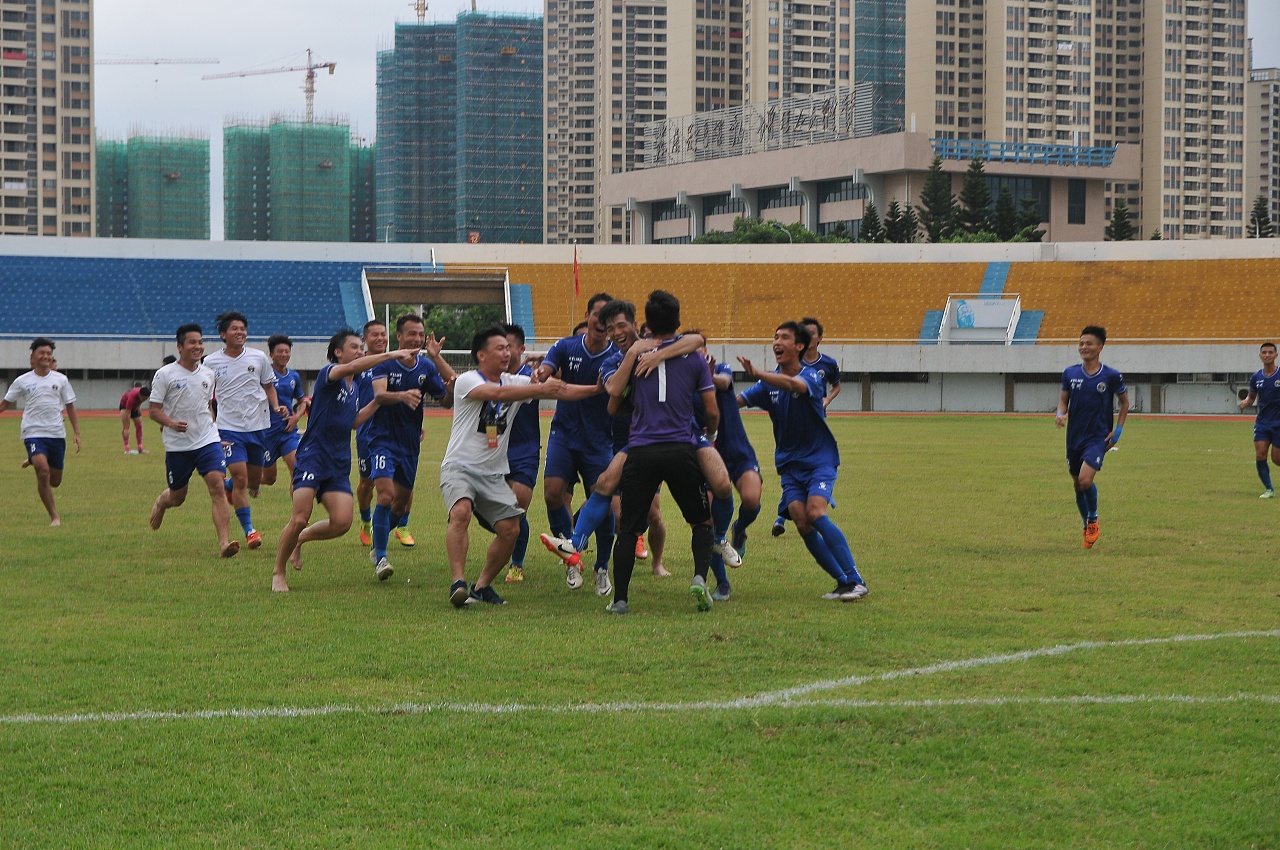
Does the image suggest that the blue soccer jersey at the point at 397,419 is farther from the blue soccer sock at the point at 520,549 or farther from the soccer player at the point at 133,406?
the soccer player at the point at 133,406

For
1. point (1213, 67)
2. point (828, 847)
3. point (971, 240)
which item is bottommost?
point (828, 847)

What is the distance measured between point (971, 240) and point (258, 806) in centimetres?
7962

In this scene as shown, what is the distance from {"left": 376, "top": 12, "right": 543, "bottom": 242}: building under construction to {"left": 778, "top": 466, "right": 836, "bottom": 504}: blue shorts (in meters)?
133

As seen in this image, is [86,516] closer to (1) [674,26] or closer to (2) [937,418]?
(2) [937,418]

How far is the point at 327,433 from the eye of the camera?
34.0 ft

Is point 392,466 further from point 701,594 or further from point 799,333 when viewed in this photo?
point 799,333

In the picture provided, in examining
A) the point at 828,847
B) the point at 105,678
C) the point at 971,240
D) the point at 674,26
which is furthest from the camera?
the point at 674,26

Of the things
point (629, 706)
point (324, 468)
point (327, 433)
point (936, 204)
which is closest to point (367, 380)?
point (327, 433)

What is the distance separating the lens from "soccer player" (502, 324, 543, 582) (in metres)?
10.0

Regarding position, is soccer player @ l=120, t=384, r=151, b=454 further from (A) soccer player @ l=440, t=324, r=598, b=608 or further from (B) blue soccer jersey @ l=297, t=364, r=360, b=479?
(A) soccer player @ l=440, t=324, r=598, b=608

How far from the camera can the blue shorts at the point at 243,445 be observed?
1320cm

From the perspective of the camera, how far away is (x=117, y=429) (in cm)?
3769

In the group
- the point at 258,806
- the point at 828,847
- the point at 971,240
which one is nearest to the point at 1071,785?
the point at 828,847

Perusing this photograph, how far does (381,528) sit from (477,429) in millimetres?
2198
